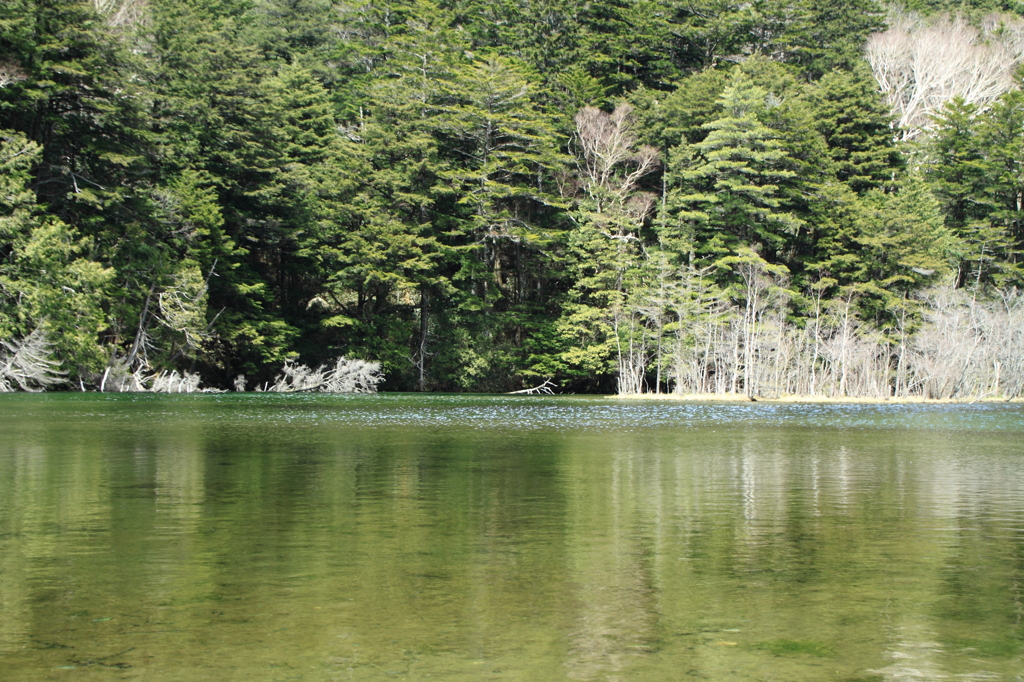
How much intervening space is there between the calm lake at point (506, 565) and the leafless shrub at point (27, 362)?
20.3 m

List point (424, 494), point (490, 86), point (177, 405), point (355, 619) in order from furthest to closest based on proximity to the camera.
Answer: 1. point (490, 86)
2. point (177, 405)
3. point (424, 494)
4. point (355, 619)

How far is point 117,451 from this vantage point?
15.3 m

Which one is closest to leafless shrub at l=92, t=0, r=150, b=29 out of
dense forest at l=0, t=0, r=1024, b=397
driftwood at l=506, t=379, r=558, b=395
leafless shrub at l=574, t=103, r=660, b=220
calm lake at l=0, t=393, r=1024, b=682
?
dense forest at l=0, t=0, r=1024, b=397

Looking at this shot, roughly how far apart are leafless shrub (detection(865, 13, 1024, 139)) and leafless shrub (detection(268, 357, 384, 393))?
34075 millimetres

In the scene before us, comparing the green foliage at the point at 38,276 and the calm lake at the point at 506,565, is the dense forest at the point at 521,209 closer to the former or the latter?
the green foliage at the point at 38,276

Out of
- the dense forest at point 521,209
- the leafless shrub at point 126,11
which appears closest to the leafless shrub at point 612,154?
the dense forest at point 521,209

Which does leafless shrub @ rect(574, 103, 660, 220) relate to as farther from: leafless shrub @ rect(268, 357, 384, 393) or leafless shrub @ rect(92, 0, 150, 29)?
leafless shrub @ rect(92, 0, 150, 29)

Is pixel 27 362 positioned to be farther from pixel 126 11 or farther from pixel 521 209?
pixel 521 209

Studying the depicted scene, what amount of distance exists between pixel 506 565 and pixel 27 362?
3210cm

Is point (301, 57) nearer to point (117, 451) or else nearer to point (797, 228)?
point (797, 228)

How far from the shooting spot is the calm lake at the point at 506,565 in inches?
193

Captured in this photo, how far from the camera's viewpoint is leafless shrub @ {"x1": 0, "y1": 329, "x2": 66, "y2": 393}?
34031 mm

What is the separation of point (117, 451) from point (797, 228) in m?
38.6

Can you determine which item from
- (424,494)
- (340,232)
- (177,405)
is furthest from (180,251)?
(424,494)
